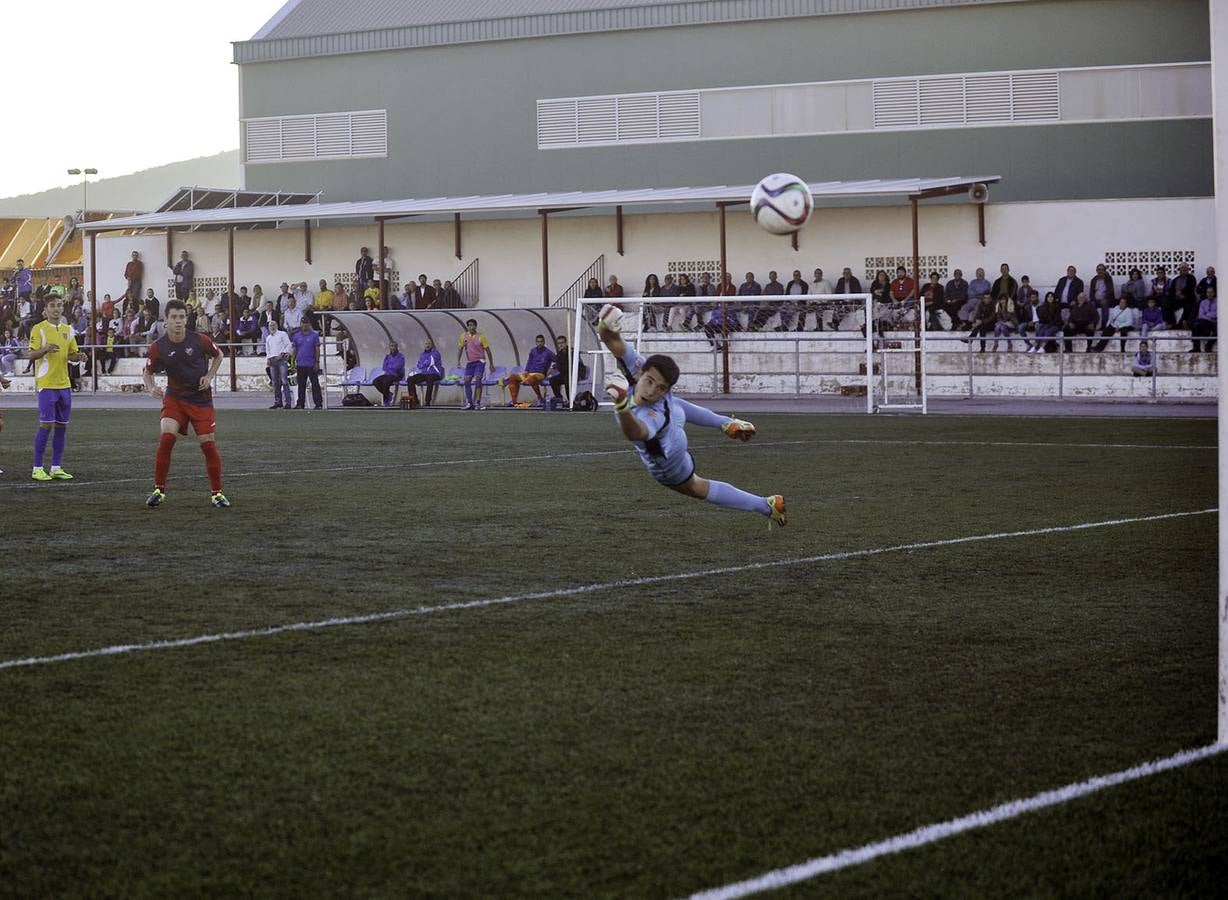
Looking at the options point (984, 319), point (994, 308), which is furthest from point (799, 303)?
point (994, 308)

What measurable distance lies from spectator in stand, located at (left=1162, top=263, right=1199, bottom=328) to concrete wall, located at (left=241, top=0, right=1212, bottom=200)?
5454 mm

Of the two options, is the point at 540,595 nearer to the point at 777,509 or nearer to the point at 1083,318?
the point at 777,509

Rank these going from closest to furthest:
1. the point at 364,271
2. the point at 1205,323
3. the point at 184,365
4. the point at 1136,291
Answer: the point at 184,365, the point at 1205,323, the point at 1136,291, the point at 364,271

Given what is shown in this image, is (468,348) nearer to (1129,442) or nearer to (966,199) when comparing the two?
(966,199)

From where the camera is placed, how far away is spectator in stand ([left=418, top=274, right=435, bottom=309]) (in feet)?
126

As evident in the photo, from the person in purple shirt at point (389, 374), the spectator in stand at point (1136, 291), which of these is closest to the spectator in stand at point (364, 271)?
the person in purple shirt at point (389, 374)

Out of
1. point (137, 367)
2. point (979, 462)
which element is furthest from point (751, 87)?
point (979, 462)

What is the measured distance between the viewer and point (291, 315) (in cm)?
4006

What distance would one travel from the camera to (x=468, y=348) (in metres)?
32.4

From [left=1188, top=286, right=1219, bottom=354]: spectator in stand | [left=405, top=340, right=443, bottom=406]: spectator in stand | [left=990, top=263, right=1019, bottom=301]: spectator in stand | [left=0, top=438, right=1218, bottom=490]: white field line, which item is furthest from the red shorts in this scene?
[left=990, top=263, right=1019, bottom=301]: spectator in stand

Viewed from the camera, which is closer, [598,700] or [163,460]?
Result: [598,700]

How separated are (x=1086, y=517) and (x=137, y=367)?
1334 inches

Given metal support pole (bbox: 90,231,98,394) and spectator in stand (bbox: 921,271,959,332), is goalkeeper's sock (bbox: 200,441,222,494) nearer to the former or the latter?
spectator in stand (bbox: 921,271,959,332)

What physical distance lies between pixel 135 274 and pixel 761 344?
19.3m
